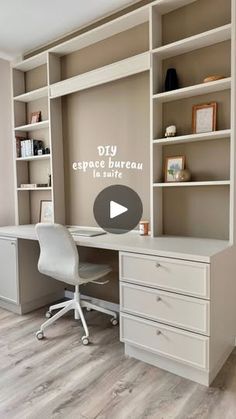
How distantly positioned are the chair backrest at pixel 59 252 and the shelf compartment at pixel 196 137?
0.98 meters

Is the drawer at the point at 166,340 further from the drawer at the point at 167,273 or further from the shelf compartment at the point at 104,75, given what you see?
the shelf compartment at the point at 104,75

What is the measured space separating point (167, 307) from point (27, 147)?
231 centimetres

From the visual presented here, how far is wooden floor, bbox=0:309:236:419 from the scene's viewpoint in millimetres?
1608

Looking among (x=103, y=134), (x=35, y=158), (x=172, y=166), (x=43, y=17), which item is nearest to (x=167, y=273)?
(x=172, y=166)

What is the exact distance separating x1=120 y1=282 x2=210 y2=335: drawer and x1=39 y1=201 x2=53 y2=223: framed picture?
1513 mm

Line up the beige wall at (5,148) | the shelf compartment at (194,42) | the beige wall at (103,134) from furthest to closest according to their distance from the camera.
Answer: the beige wall at (5,148), the beige wall at (103,134), the shelf compartment at (194,42)

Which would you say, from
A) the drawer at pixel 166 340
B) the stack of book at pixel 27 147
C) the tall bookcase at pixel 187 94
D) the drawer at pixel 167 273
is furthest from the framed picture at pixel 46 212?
the drawer at pixel 166 340

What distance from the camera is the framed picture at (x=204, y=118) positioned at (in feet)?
7.11

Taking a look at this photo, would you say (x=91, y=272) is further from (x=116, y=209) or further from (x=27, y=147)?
(x=27, y=147)

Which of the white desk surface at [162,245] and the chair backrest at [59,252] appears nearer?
the white desk surface at [162,245]

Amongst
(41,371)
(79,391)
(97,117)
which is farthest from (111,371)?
(97,117)

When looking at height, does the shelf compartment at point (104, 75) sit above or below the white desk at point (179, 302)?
above

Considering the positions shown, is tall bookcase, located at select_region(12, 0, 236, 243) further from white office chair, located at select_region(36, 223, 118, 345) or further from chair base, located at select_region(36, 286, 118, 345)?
chair base, located at select_region(36, 286, 118, 345)

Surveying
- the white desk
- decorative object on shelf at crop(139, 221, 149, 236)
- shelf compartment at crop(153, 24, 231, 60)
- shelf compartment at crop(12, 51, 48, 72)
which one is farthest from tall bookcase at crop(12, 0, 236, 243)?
shelf compartment at crop(12, 51, 48, 72)
